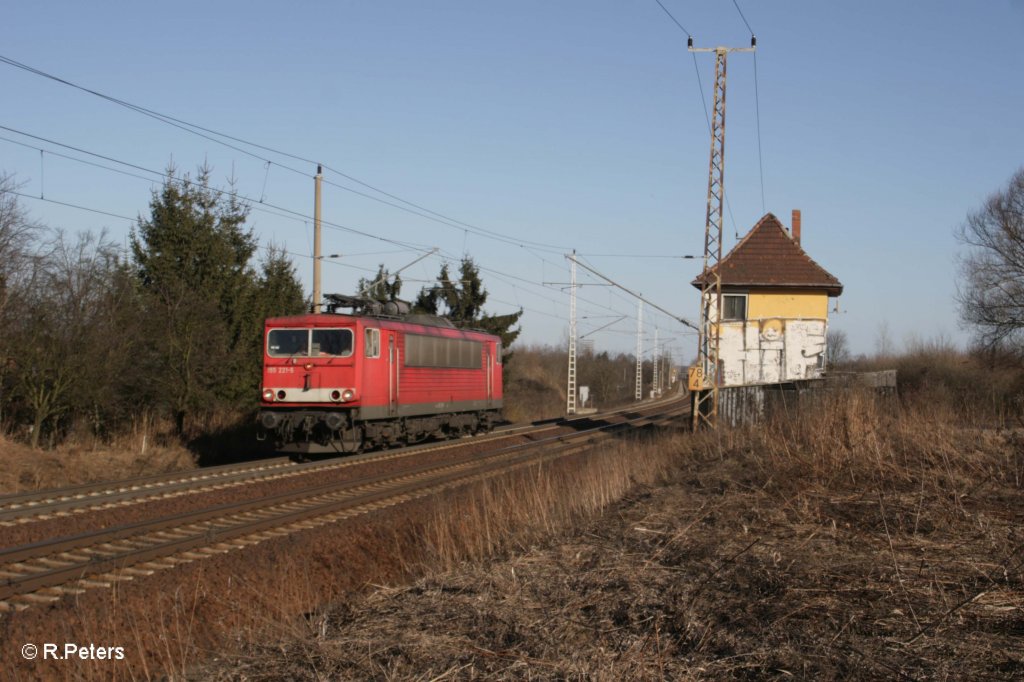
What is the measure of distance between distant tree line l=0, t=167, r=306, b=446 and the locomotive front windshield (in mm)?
2251

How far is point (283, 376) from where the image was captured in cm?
1984

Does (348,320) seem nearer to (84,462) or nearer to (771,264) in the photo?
(84,462)

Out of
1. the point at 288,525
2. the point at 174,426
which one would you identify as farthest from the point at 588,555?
the point at 174,426

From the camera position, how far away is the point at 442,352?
930 inches

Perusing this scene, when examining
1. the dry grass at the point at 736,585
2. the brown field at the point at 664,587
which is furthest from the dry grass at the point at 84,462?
the dry grass at the point at 736,585

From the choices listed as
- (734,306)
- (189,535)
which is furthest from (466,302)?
(189,535)

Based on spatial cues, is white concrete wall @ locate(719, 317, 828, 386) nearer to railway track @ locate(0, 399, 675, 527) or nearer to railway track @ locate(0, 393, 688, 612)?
railway track @ locate(0, 399, 675, 527)

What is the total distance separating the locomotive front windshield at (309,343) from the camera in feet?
63.6

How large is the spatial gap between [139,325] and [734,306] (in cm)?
2321

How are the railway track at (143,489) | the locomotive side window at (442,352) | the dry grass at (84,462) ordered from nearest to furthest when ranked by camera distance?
the railway track at (143,489) < the dry grass at (84,462) < the locomotive side window at (442,352)

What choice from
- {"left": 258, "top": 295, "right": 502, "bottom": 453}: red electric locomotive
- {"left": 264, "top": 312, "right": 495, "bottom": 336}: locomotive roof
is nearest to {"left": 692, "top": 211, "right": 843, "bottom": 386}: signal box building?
{"left": 264, "top": 312, "right": 495, "bottom": 336}: locomotive roof

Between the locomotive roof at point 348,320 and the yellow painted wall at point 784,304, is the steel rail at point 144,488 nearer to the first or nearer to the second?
the locomotive roof at point 348,320

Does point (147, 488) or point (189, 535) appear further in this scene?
point (147, 488)

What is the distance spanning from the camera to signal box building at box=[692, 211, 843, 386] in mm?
34938
